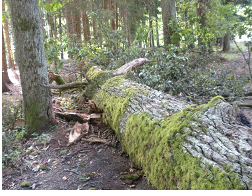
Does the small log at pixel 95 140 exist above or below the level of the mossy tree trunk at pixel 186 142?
below

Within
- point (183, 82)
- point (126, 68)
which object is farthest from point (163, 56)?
point (126, 68)

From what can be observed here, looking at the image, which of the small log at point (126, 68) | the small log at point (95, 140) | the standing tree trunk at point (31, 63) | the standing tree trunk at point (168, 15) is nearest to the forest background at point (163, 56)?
the standing tree trunk at point (168, 15)

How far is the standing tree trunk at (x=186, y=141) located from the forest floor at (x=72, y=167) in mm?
259

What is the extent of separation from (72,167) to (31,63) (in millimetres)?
2369

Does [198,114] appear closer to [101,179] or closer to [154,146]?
[154,146]

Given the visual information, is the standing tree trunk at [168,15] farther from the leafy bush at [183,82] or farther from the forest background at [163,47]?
the leafy bush at [183,82]

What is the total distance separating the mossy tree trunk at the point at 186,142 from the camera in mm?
1675

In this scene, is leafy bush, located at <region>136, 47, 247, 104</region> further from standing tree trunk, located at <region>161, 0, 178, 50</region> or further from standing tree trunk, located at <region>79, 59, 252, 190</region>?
standing tree trunk, located at <region>161, 0, 178, 50</region>

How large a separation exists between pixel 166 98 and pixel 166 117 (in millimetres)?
700

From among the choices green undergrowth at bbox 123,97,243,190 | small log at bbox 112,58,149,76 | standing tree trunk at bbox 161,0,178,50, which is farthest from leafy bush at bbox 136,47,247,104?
standing tree trunk at bbox 161,0,178,50

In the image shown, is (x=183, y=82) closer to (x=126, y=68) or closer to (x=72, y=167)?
(x=126, y=68)

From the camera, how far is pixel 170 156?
2.07 metres
